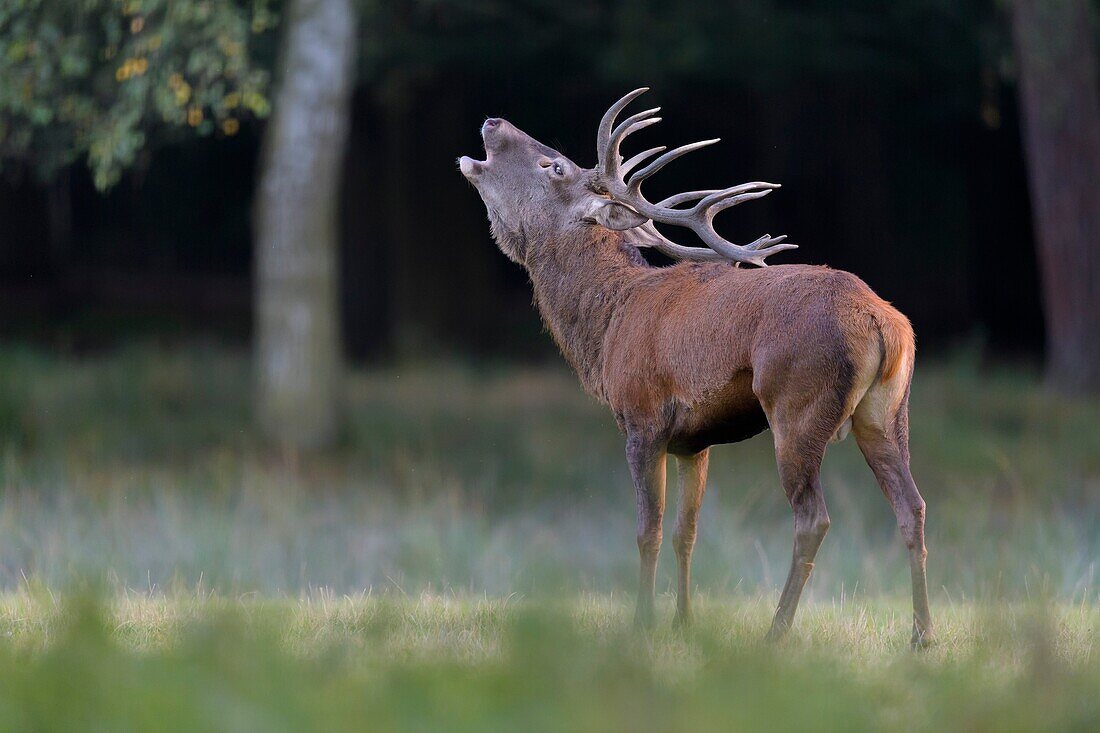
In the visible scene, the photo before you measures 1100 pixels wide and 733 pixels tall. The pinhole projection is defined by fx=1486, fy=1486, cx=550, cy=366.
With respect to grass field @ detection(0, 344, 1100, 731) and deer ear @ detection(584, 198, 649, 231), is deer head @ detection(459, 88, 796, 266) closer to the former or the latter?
deer ear @ detection(584, 198, 649, 231)

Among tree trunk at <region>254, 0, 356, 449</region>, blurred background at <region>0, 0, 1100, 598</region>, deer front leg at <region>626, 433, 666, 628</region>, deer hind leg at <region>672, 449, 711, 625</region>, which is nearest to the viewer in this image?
deer front leg at <region>626, 433, 666, 628</region>

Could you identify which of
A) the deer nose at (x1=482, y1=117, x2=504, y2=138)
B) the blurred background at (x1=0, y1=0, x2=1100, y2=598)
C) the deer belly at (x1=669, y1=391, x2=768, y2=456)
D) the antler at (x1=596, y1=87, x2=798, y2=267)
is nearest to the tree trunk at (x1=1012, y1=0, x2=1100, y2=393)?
the blurred background at (x1=0, y1=0, x2=1100, y2=598)

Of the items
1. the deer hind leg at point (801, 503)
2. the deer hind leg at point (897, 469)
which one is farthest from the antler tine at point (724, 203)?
the deer hind leg at point (801, 503)

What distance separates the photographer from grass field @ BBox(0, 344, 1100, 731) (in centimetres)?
339

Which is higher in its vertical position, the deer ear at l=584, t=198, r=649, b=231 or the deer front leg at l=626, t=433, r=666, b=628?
the deer ear at l=584, t=198, r=649, b=231

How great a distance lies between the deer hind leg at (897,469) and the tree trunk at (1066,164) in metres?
7.59

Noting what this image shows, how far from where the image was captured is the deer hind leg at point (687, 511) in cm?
587

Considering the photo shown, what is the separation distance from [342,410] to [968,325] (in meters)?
10.0

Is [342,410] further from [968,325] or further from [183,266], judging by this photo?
[183,266]

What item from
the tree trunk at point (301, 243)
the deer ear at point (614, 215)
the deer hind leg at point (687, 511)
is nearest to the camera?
the deer hind leg at point (687, 511)

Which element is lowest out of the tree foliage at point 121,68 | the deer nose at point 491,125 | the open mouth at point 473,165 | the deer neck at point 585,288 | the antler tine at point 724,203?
the deer neck at point 585,288

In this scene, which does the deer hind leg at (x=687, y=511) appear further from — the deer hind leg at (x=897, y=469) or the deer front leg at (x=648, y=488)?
the deer hind leg at (x=897, y=469)

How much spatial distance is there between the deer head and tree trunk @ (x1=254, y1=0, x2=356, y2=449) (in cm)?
442

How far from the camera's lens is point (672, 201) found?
6.53 m
